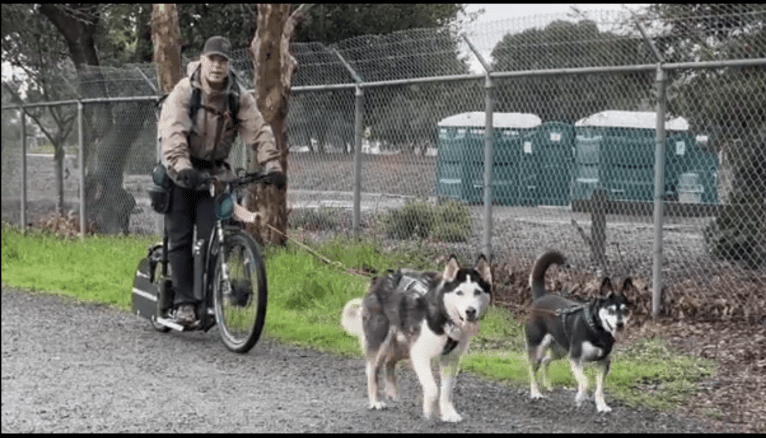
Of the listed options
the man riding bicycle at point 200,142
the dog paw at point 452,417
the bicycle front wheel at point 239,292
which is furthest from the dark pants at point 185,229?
the dog paw at point 452,417

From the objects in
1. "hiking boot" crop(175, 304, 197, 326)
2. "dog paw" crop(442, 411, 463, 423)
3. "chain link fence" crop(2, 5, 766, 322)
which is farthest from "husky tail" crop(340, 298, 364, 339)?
"chain link fence" crop(2, 5, 766, 322)

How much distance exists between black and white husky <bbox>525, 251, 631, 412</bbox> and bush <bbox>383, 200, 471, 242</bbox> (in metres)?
5.65

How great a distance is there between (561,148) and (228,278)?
4.61 m

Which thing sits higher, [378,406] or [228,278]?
[228,278]

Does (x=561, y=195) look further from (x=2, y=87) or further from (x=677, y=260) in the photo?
(x=2, y=87)

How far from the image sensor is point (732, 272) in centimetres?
1008

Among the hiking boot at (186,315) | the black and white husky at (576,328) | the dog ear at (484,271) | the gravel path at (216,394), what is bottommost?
the gravel path at (216,394)

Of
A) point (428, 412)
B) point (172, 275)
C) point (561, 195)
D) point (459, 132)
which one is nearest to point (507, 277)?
point (561, 195)

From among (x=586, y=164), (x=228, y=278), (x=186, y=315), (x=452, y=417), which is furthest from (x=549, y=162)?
(x=452, y=417)

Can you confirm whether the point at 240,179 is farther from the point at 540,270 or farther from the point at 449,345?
the point at 449,345

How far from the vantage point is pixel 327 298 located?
9.88 meters

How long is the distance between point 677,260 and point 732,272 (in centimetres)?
126

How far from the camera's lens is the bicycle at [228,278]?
279 inches

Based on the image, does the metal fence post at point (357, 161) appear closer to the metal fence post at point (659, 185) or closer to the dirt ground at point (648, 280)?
the dirt ground at point (648, 280)
